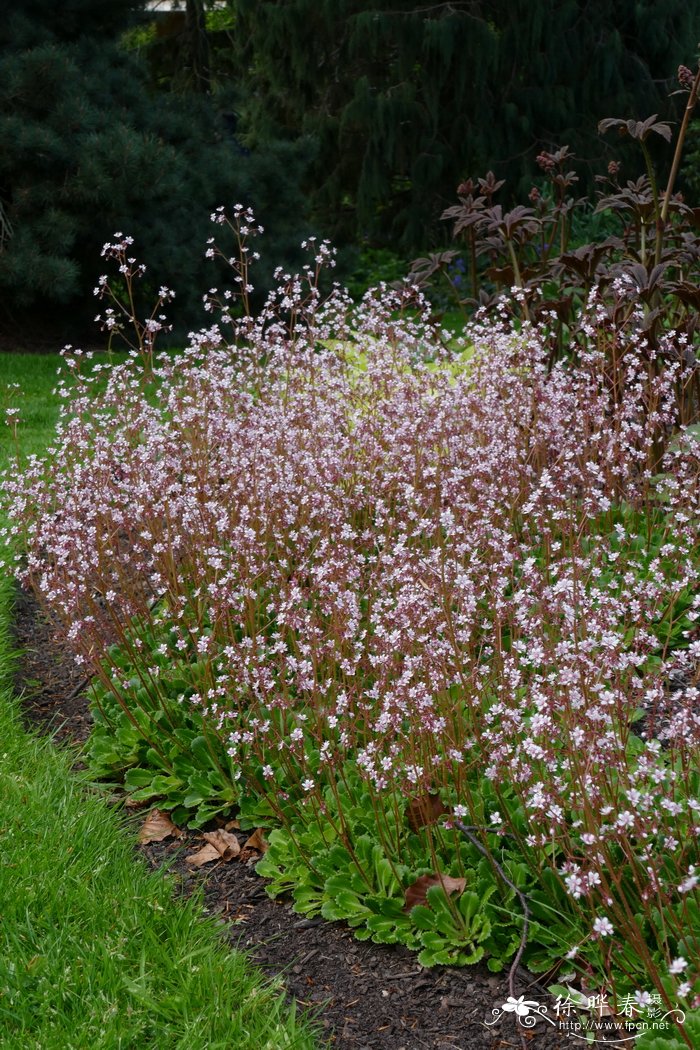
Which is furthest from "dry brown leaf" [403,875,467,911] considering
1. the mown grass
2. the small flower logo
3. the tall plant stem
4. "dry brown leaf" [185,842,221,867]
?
the tall plant stem

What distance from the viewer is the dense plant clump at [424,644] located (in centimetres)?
250

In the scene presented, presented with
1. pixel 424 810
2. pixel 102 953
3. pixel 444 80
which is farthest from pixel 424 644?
pixel 444 80

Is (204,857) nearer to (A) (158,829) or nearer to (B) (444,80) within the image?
(A) (158,829)

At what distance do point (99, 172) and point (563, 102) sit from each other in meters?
6.95

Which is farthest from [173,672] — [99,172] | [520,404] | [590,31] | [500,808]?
[590,31]

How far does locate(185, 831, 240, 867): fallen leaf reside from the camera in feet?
10.7

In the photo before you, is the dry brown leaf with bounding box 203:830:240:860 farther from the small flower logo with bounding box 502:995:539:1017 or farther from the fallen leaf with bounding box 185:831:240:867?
the small flower logo with bounding box 502:995:539:1017

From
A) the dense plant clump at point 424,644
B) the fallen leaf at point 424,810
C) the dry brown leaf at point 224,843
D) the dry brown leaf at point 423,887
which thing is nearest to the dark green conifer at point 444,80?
the dense plant clump at point 424,644

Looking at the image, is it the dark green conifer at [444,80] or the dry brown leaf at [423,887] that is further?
the dark green conifer at [444,80]

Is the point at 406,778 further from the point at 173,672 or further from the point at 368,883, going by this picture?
the point at 173,672

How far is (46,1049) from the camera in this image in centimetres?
236

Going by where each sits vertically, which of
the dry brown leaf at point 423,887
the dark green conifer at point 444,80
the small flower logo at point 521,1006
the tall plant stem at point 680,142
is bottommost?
the small flower logo at point 521,1006

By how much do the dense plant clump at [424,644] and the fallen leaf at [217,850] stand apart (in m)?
0.10

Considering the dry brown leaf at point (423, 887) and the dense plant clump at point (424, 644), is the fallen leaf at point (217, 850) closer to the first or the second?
the dense plant clump at point (424, 644)
